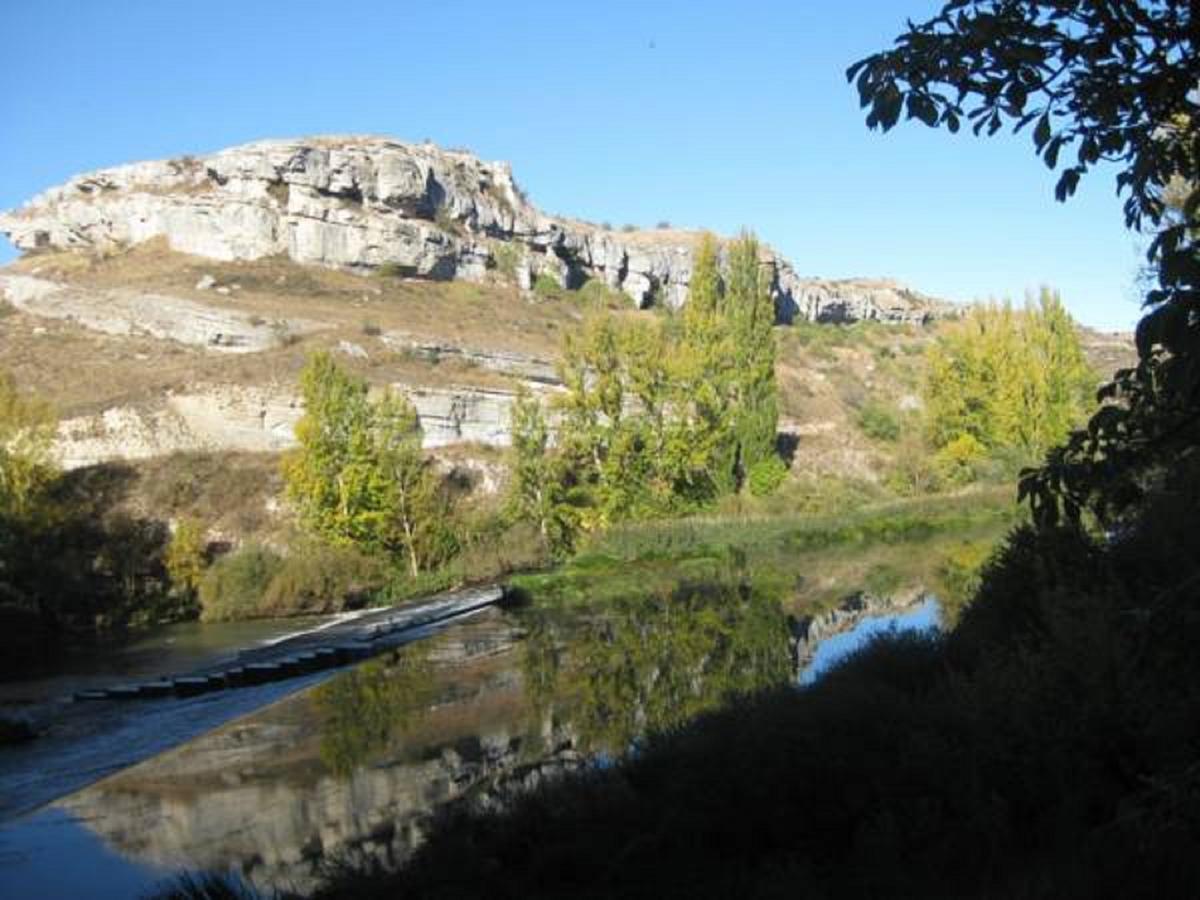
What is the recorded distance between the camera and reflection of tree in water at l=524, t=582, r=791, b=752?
15.2m

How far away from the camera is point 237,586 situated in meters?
31.0

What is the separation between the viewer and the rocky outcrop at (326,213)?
69.3 meters

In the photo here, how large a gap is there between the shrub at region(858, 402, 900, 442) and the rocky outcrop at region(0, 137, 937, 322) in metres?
13.8

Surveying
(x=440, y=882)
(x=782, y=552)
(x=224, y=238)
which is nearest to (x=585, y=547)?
(x=782, y=552)

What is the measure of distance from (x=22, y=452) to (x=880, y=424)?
46071 mm

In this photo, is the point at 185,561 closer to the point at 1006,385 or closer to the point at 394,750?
the point at 394,750

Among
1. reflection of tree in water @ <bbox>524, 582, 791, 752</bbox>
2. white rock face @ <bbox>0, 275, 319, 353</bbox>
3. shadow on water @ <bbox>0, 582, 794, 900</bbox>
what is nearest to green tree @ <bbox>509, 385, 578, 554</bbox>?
reflection of tree in water @ <bbox>524, 582, 791, 752</bbox>

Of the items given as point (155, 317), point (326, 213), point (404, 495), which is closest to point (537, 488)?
point (404, 495)

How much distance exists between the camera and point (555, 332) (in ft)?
223

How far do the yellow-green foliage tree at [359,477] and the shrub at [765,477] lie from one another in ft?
51.0

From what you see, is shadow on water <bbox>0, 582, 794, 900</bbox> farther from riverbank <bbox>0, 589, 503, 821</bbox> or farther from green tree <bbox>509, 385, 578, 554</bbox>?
green tree <bbox>509, 385, 578, 554</bbox>

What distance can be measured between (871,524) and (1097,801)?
3349cm

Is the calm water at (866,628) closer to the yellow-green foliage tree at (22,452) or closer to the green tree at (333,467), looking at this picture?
the green tree at (333,467)

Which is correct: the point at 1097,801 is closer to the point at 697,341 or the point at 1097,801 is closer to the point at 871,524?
the point at 871,524
